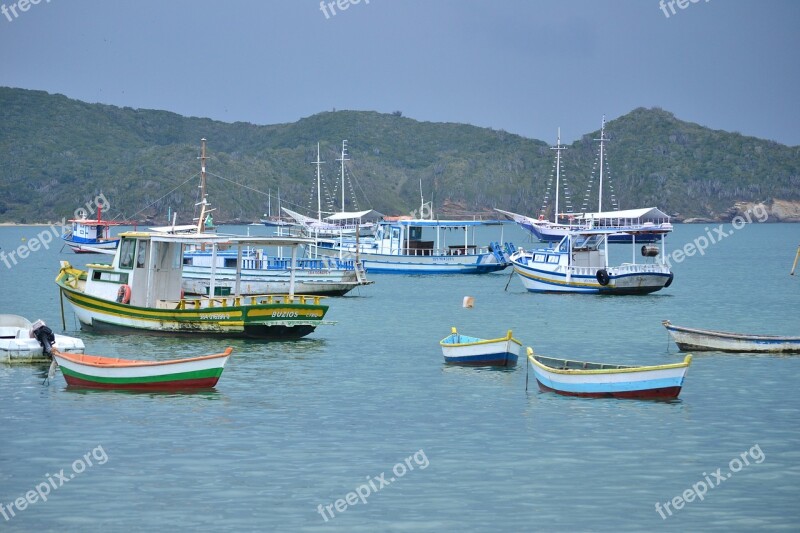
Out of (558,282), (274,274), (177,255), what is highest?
(177,255)

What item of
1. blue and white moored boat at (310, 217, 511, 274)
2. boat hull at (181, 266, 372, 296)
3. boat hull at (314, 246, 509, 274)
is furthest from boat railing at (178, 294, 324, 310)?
boat hull at (314, 246, 509, 274)

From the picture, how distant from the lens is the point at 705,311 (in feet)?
189

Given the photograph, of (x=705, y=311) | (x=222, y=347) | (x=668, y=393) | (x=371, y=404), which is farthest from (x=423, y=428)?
(x=705, y=311)

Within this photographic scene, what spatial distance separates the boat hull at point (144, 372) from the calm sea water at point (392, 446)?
14.3 inches

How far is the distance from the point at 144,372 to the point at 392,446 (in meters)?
7.76

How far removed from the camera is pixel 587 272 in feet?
203

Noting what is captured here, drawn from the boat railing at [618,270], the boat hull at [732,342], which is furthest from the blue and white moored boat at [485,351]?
the boat railing at [618,270]

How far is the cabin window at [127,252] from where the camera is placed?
39.5 m

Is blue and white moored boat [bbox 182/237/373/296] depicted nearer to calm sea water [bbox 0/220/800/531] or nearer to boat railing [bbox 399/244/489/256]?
boat railing [bbox 399/244/489/256]

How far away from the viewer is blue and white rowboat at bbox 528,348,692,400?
91.7 feet

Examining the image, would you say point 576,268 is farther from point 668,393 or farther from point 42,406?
point 42,406

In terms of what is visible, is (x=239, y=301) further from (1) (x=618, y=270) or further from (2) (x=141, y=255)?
(1) (x=618, y=270)

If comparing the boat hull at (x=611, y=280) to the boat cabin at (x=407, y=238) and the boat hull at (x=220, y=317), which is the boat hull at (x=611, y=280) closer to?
the boat cabin at (x=407, y=238)

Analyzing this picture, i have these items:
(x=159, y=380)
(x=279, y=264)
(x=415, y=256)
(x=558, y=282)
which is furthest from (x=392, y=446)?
(x=415, y=256)
